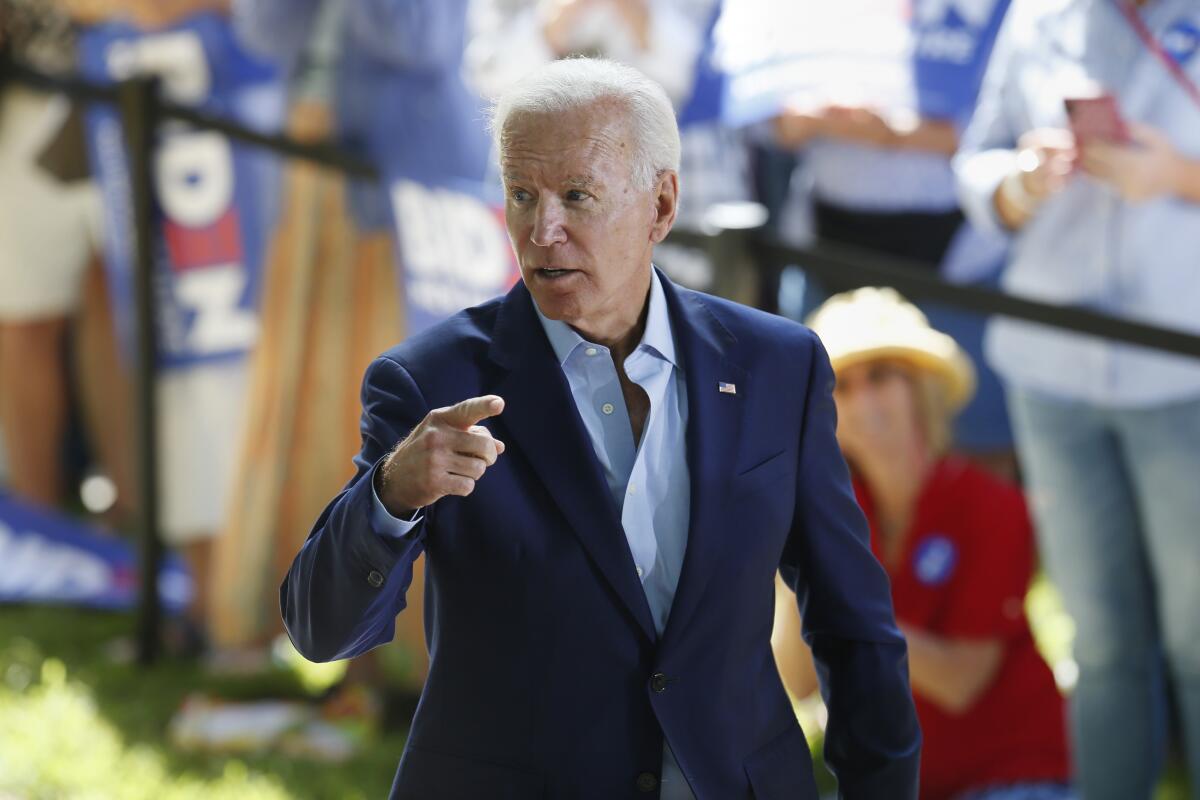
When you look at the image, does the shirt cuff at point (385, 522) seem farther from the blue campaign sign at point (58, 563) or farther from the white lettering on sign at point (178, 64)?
the blue campaign sign at point (58, 563)

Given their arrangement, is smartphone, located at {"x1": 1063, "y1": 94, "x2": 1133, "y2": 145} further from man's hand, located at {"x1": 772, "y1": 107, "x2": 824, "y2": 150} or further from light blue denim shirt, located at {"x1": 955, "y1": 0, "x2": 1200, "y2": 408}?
man's hand, located at {"x1": 772, "y1": 107, "x2": 824, "y2": 150}

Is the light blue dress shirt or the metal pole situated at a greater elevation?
the light blue dress shirt

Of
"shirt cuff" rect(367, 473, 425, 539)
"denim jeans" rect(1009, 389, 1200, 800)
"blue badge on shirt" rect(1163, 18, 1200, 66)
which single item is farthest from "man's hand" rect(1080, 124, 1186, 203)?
"shirt cuff" rect(367, 473, 425, 539)

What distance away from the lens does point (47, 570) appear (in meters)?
5.70

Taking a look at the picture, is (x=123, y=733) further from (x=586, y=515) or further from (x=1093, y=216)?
(x=586, y=515)

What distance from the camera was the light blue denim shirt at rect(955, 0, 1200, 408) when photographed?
10.2 feet

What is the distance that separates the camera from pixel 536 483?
1.73 metres

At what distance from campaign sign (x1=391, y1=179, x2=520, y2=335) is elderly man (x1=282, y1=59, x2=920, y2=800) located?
6.84 ft

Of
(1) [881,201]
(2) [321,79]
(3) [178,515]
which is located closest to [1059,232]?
(1) [881,201]

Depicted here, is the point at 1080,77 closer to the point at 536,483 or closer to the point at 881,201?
the point at 881,201

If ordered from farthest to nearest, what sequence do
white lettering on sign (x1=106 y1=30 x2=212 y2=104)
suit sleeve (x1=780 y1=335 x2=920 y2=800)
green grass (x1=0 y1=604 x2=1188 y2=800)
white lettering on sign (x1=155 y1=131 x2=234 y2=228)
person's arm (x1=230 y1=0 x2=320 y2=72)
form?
white lettering on sign (x1=106 y1=30 x2=212 y2=104) → white lettering on sign (x1=155 y1=131 x2=234 y2=228) → person's arm (x1=230 y1=0 x2=320 y2=72) → green grass (x1=0 y1=604 x2=1188 y2=800) → suit sleeve (x1=780 y1=335 x2=920 y2=800)

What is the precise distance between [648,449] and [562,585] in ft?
0.61

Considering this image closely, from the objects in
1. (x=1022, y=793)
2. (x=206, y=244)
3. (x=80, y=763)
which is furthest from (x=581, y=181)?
(x=206, y=244)

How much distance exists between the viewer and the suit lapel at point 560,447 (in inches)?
66.9
